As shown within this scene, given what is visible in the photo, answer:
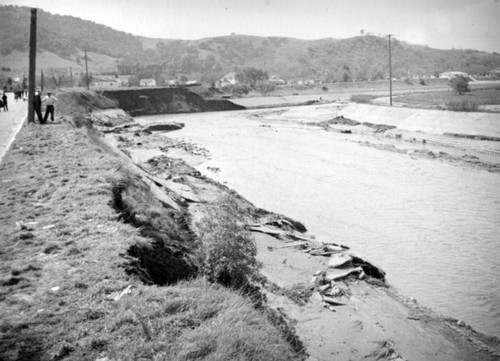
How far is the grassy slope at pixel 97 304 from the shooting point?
398 cm

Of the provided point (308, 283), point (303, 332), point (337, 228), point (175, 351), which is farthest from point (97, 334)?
point (337, 228)

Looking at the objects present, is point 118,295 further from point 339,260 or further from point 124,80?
point 124,80

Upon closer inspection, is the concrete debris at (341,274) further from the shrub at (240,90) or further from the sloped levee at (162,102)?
the shrub at (240,90)

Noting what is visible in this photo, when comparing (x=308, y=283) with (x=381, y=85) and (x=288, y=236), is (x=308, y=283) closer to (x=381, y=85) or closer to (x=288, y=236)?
(x=288, y=236)

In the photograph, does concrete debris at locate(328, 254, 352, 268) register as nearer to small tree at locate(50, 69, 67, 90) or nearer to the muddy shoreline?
the muddy shoreline

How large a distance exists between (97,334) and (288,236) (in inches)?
298

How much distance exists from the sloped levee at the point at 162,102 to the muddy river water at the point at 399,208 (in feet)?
127

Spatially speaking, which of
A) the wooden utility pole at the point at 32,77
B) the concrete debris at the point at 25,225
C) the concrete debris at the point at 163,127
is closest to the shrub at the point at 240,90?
the concrete debris at the point at 163,127

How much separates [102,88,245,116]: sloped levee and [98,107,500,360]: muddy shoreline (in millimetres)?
56750

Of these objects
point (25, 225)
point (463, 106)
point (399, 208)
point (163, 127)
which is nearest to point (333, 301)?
point (25, 225)

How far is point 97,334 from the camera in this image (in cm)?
412

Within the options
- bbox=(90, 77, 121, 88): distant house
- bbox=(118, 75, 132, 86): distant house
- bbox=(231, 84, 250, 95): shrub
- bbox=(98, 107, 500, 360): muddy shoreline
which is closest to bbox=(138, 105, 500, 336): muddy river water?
bbox=(98, 107, 500, 360): muddy shoreline

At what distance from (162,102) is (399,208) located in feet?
191

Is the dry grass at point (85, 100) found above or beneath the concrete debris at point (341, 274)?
above
